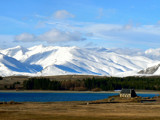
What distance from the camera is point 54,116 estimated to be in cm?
7388

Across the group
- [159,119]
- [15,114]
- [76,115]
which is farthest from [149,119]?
[15,114]

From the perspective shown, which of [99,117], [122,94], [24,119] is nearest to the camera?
[24,119]

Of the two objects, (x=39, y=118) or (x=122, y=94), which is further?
(x=122, y=94)

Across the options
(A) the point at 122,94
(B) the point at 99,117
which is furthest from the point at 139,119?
(A) the point at 122,94

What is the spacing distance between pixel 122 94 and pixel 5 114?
98.1 metres

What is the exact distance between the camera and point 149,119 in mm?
69188

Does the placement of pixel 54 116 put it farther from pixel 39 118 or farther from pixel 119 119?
pixel 119 119

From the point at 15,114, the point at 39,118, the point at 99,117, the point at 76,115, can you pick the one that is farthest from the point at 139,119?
the point at 15,114

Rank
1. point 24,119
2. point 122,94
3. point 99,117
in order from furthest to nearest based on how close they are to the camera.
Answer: point 122,94 < point 99,117 < point 24,119

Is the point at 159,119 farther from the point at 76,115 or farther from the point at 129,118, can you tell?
the point at 76,115

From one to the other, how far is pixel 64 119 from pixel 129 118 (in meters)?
11.8

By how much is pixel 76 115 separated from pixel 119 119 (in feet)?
33.4

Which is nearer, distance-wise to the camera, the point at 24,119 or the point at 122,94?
the point at 24,119

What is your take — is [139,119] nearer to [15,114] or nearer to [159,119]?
[159,119]
